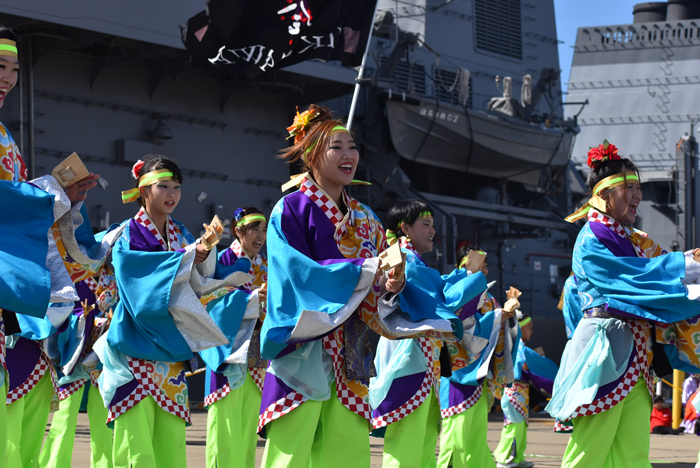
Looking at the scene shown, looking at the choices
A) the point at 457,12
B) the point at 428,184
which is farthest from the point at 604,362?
the point at 457,12

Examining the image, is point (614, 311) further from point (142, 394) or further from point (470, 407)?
point (142, 394)

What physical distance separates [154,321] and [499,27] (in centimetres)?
2054

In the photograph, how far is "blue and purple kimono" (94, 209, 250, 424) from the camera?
4.53 m

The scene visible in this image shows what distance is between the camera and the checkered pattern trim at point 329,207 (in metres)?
3.87

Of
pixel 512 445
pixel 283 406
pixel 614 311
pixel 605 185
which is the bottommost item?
pixel 512 445

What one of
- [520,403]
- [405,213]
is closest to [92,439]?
[405,213]

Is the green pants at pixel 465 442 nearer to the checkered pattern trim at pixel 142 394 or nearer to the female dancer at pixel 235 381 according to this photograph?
the female dancer at pixel 235 381

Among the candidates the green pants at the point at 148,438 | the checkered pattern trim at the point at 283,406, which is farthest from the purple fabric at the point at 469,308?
the checkered pattern trim at the point at 283,406

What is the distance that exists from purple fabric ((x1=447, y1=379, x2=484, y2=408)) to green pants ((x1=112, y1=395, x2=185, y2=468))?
98.1 inches

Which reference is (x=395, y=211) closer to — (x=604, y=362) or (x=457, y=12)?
(x=604, y=362)

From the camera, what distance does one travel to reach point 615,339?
191 inches

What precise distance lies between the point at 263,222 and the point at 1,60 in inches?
125

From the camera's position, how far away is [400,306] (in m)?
3.75

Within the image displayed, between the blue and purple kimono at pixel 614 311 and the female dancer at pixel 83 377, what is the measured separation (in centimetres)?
281
